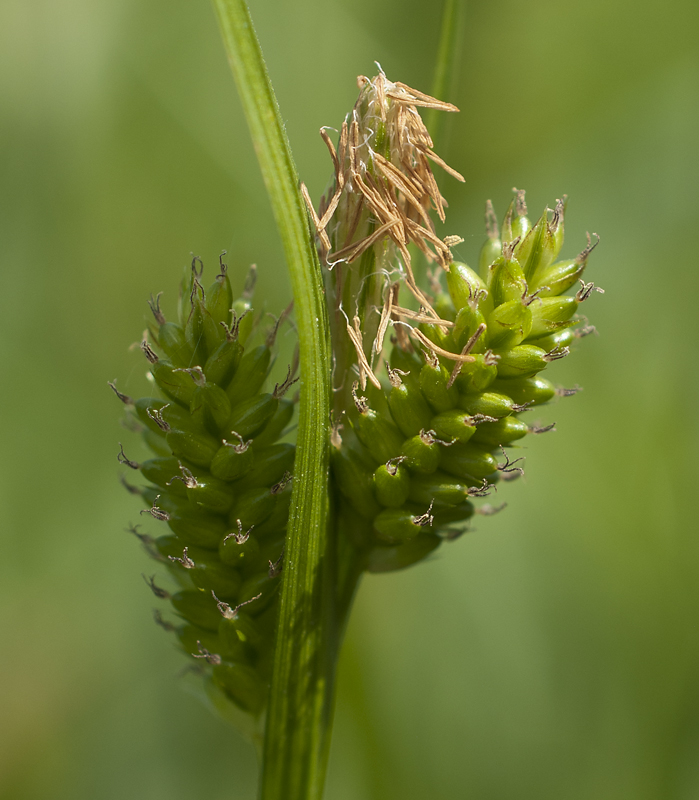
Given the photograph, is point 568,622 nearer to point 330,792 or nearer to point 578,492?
point 578,492

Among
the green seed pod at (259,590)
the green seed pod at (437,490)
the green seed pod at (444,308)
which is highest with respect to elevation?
the green seed pod at (444,308)

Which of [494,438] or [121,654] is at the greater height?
[494,438]

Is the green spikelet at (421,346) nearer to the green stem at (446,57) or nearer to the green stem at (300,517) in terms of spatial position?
the green stem at (300,517)

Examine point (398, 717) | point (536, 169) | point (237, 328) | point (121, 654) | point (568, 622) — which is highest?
point (536, 169)

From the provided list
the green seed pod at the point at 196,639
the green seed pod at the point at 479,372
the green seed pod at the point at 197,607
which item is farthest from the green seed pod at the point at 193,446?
the green seed pod at the point at 479,372

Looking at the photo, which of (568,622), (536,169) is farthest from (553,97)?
(568,622)

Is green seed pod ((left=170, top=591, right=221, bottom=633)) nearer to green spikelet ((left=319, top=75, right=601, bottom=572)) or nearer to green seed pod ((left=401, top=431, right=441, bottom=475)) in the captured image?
green spikelet ((left=319, top=75, right=601, bottom=572))

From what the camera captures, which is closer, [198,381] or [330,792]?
[198,381]
